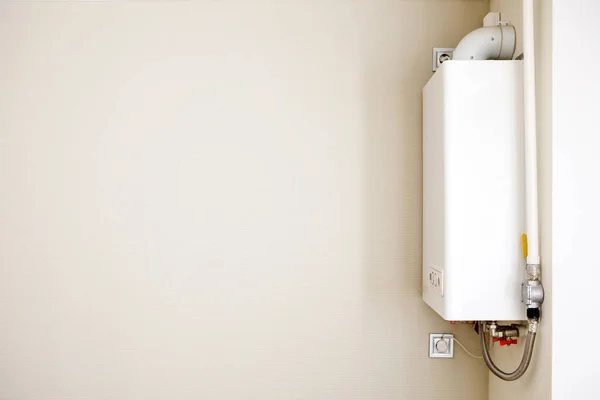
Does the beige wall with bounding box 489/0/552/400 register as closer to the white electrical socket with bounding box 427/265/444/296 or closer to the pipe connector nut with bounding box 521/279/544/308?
the pipe connector nut with bounding box 521/279/544/308

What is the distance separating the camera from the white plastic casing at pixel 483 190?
1451mm

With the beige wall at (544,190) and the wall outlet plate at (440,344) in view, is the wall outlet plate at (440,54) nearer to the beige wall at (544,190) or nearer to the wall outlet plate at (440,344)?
the beige wall at (544,190)

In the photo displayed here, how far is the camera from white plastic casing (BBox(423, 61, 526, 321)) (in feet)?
4.76

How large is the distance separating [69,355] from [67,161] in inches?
28.4

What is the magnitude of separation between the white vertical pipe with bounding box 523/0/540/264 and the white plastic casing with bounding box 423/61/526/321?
0.07m

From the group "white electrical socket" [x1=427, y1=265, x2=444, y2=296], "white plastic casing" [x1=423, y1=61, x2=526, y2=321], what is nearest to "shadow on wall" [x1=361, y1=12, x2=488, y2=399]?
"white electrical socket" [x1=427, y1=265, x2=444, y2=296]

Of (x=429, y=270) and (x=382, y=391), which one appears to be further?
(x=382, y=391)

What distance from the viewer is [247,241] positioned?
1.86 metres

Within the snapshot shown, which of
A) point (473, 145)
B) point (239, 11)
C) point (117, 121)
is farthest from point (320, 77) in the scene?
point (117, 121)
